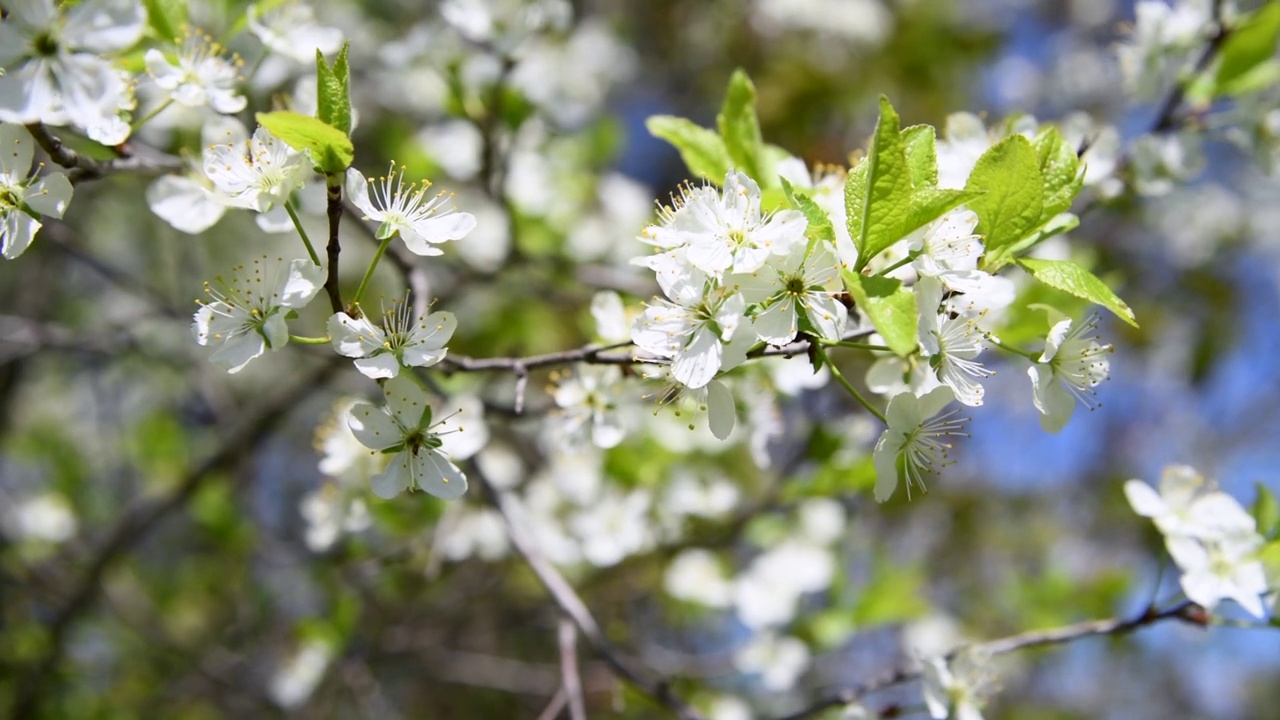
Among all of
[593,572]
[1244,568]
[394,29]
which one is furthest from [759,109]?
[1244,568]

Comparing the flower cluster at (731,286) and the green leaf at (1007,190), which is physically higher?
the green leaf at (1007,190)

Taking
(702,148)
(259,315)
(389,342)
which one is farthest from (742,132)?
(259,315)

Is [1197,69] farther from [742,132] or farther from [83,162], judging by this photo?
[83,162]

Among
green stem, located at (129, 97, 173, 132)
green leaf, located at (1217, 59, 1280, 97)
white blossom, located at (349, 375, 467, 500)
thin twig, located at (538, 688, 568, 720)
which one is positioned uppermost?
green stem, located at (129, 97, 173, 132)

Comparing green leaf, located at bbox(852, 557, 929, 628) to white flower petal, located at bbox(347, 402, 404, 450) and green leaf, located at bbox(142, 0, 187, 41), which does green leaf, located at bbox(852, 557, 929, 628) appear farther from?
green leaf, located at bbox(142, 0, 187, 41)

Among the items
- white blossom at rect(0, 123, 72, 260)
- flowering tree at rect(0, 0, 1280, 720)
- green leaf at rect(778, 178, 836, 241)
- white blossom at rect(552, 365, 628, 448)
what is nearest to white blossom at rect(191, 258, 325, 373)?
flowering tree at rect(0, 0, 1280, 720)

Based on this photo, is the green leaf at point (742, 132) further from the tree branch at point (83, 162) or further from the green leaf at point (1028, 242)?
the tree branch at point (83, 162)

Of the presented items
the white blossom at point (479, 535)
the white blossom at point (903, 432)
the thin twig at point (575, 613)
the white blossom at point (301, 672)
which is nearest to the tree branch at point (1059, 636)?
the thin twig at point (575, 613)
